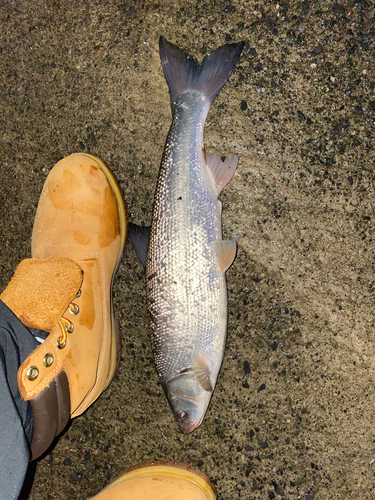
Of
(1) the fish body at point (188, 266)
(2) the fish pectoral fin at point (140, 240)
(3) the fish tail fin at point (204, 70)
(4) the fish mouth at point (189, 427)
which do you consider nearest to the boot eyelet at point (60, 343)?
(1) the fish body at point (188, 266)

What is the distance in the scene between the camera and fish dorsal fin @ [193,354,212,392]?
7.14 feet

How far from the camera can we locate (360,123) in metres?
2.36

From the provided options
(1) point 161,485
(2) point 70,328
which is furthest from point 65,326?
(1) point 161,485

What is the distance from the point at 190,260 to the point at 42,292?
903 millimetres

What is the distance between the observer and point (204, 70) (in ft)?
7.64


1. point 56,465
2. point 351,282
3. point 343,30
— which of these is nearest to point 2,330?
point 56,465

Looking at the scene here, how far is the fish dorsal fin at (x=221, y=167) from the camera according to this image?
2.32m

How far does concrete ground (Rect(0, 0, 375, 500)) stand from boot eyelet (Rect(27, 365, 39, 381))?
1022 millimetres

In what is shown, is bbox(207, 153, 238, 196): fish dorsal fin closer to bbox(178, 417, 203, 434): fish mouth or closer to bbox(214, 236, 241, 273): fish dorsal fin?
bbox(214, 236, 241, 273): fish dorsal fin

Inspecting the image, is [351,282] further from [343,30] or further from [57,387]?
[57,387]

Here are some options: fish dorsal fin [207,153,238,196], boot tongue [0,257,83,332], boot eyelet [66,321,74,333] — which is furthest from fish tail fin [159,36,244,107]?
boot eyelet [66,321,74,333]

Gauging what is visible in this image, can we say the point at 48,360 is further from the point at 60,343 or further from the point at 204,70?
the point at 204,70

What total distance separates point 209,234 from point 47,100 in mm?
1776

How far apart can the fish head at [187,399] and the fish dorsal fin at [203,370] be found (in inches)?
2.0
